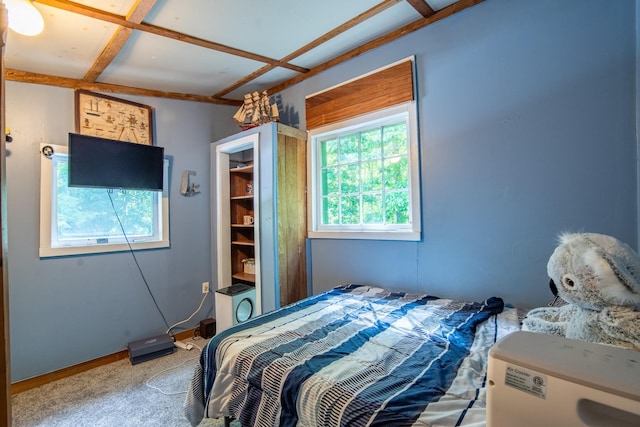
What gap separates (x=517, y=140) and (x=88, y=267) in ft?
11.0

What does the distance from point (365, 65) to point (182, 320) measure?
296 cm

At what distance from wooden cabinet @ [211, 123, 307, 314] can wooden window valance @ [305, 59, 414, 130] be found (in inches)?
10.7

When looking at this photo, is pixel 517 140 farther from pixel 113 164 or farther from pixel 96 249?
pixel 96 249

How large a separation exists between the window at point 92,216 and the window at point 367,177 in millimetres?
1568

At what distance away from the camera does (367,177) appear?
249 cm

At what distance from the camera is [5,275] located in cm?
71

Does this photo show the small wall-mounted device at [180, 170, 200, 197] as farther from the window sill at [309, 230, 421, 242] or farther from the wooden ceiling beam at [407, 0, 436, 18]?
the wooden ceiling beam at [407, 0, 436, 18]

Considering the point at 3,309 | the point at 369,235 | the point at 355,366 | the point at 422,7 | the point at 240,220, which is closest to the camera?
the point at 3,309

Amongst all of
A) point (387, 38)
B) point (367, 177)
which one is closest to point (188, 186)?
point (367, 177)

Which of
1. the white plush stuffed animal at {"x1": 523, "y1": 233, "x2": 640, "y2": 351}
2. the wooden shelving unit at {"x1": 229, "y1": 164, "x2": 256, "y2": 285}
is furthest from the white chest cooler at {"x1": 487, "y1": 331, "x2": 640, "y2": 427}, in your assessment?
the wooden shelving unit at {"x1": 229, "y1": 164, "x2": 256, "y2": 285}

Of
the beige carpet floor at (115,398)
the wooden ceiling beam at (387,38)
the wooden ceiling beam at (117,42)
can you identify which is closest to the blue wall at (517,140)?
the wooden ceiling beam at (387,38)

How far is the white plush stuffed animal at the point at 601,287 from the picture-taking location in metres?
0.83

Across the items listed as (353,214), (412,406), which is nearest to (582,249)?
(412,406)

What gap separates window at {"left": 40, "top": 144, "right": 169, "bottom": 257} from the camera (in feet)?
7.77
